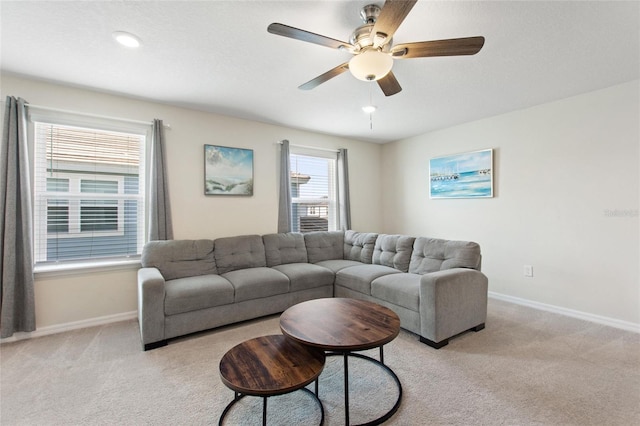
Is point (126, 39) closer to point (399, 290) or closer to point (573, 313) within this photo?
point (399, 290)

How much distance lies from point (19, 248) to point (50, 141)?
3.61 ft

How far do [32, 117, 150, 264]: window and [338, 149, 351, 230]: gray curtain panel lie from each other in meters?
2.83

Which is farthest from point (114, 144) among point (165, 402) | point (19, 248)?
point (165, 402)

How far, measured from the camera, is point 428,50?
1.80 meters

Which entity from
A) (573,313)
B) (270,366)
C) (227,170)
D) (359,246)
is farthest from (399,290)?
(227,170)

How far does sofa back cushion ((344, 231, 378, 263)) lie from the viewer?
3977 millimetres

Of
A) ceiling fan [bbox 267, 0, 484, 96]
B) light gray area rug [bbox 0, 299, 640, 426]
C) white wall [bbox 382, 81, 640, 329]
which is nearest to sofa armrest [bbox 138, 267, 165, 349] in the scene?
light gray area rug [bbox 0, 299, 640, 426]

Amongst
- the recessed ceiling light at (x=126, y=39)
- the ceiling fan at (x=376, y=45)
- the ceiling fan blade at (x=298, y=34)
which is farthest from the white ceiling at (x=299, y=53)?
the ceiling fan blade at (x=298, y=34)

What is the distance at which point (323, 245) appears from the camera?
4.27 m

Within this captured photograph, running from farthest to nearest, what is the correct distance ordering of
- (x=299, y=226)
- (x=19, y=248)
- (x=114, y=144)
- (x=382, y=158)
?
(x=382, y=158), (x=299, y=226), (x=114, y=144), (x=19, y=248)

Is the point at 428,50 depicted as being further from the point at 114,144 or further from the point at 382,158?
the point at 382,158

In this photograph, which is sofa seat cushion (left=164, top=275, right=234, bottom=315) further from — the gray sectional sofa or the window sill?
the window sill

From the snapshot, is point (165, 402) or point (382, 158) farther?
point (382, 158)

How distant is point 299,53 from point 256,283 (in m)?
2.21
